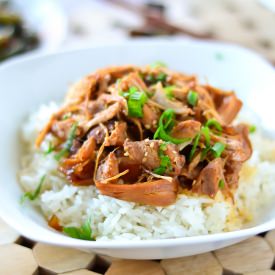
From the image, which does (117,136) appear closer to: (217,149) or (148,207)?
(148,207)

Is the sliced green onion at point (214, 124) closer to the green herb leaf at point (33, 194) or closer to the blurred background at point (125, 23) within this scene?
the green herb leaf at point (33, 194)

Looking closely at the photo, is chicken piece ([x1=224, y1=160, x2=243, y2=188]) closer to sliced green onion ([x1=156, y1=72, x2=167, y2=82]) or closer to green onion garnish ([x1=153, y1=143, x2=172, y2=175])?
green onion garnish ([x1=153, y1=143, x2=172, y2=175])

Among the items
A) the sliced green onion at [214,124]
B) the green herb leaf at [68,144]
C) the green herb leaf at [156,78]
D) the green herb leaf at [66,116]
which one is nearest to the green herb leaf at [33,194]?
the green herb leaf at [68,144]

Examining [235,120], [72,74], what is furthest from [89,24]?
[235,120]

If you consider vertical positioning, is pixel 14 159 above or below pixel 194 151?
below

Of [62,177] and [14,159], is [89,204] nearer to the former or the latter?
[62,177]

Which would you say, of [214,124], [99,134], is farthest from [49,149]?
[214,124]

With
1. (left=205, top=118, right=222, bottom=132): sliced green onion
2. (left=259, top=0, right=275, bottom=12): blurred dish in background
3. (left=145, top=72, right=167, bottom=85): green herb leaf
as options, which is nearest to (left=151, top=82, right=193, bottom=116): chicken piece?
(left=205, top=118, right=222, bottom=132): sliced green onion
